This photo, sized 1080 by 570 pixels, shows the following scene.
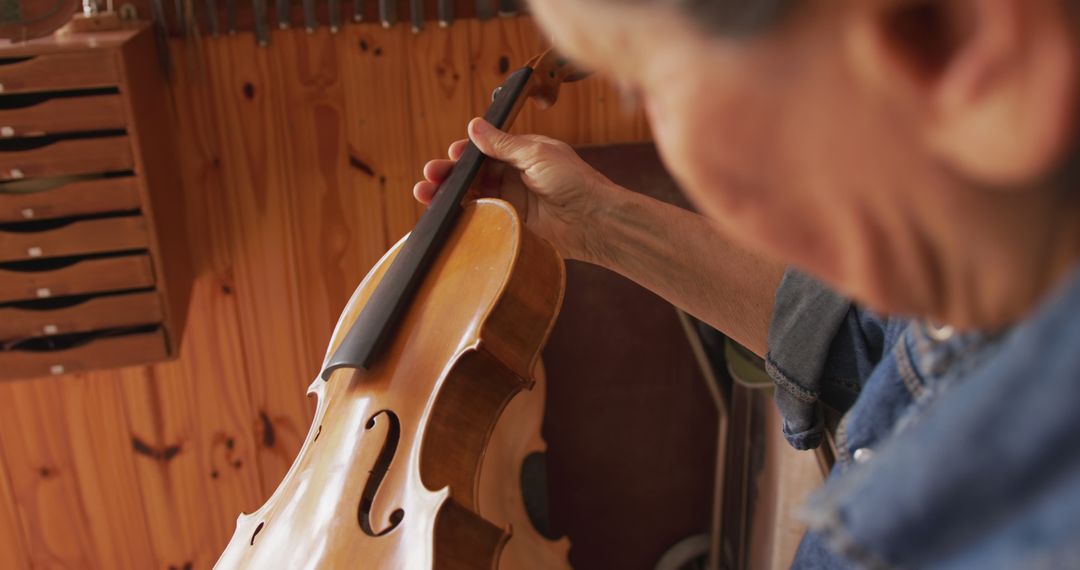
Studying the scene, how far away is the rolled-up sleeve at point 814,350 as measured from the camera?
33.2 inches

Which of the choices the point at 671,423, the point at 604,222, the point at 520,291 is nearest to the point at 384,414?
the point at 520,291

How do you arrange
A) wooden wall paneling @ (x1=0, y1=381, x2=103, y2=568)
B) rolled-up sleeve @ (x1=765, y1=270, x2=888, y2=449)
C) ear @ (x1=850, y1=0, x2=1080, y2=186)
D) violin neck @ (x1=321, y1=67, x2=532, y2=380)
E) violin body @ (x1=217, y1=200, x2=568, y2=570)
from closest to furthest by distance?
ear @ (x1=850, y1=0, x2=1080, y2=186) → rolled-up sleeve @ (x1=765, y1=270, x2=888, y2=449) → violin body @ (x1=217, y1=200, x2=568, y2=570) → violin neck @ (x1=321, y1=67, x2=532, y2=380) → wooden wall paneling @ (x1=0, y1=381, x2=103, y2=568)

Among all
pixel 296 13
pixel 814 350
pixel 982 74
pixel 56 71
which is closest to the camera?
pixel 982 74

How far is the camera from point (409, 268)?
116cm

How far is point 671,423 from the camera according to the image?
2043 millimetres

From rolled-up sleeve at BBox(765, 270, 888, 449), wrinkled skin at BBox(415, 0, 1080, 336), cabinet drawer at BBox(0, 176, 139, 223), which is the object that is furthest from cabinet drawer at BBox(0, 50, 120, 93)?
wrinkled skin at BBox(415, 0, 1080, 336)

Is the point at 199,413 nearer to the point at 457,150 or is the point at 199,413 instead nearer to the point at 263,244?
the point at 263,244

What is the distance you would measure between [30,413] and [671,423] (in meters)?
1.30

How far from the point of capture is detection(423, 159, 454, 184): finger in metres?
1.25

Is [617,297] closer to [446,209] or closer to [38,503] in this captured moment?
[446,209]

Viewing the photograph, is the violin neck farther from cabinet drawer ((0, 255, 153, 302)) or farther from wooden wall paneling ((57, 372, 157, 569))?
wooden wall paneling ((57, 372, 157, 569))

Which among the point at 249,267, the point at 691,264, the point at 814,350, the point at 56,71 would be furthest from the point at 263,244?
the point at 814,350

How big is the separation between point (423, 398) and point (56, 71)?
0.81 metres

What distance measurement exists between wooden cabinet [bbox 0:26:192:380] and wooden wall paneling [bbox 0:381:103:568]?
34 cm
